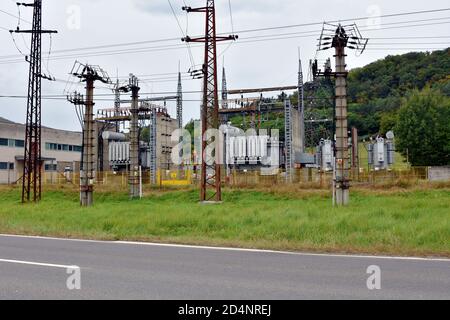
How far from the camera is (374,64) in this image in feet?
399

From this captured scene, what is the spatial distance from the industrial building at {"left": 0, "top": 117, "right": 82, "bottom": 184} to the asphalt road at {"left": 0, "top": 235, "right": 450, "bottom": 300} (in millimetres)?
42991

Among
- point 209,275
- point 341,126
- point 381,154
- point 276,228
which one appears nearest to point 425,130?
point 381,154

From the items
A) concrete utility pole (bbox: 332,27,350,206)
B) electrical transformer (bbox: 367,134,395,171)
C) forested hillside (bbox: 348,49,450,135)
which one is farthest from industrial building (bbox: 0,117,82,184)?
forested hillside (bbox: 348,49,450,135)

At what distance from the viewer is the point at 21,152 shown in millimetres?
61969

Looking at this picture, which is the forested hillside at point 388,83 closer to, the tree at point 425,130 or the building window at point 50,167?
the tree at point 425,130

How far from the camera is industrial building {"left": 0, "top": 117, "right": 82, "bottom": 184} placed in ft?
195

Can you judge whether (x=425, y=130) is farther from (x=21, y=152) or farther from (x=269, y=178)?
(x=21, y=152)

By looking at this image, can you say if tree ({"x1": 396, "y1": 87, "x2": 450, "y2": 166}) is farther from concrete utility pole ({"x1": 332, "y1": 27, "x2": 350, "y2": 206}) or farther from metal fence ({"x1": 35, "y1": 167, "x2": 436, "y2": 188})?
concrete utility pole ({"x1": 332, "y1": 27, "x2": 350, "y2": 206})

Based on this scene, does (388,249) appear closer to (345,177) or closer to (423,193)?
(345,177)

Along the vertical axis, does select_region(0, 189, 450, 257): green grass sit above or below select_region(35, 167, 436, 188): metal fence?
below
